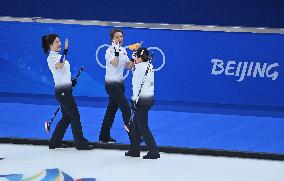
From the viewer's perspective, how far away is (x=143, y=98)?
306 inches

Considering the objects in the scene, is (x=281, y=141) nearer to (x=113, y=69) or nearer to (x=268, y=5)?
(x=113, y=69)

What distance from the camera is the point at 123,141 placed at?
912 cm

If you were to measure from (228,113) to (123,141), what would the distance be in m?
2.97

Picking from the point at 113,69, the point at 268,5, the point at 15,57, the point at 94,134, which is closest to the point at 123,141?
the point at 94,134

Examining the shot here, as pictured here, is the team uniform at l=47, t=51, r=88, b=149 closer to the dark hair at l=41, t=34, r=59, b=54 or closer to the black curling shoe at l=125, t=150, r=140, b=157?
the dark hair at l=41, t=34, r=59, b=54

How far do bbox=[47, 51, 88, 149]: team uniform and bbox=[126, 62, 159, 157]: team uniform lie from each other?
2.99 ft

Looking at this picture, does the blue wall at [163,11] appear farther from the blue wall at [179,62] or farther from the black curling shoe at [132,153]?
the black curling shoe at [132,153]

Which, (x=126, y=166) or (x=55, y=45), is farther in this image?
(x=55, y=45)

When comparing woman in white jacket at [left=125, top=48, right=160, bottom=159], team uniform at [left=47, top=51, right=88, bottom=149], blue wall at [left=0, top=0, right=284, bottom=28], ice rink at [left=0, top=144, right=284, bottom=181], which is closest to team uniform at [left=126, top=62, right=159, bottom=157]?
woman in white jacket at [left=125, top=48, right=160, bottom=159]

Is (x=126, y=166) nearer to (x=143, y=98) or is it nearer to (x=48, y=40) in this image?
(x=143, y=98)

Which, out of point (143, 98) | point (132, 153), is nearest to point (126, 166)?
point (132, 153)

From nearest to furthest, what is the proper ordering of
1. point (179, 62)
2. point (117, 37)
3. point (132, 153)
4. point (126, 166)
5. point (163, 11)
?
point (126, 166) → point (132, 153) → point (117, 37) → point (179, 62) → point (163, 11)

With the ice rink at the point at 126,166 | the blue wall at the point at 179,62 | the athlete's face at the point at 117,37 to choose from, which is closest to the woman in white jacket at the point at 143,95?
the ice rink at the point at 126,166

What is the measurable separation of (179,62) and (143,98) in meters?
4.39
